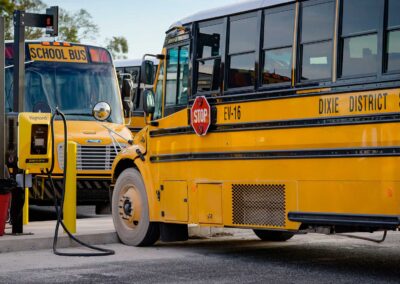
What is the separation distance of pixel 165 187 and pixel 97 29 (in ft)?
158

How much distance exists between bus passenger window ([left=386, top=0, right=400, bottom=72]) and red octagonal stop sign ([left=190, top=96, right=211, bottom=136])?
2.60 metres

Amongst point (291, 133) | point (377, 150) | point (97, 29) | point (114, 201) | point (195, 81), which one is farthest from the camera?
point (97, 29)

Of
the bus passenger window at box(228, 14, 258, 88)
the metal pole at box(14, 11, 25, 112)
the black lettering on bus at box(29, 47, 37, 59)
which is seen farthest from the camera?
the black lettering on bus at box(29, 47, 37, 59)

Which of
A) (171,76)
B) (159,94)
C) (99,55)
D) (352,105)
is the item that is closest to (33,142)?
(159,94)

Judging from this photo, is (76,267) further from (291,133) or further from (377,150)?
(377,150)

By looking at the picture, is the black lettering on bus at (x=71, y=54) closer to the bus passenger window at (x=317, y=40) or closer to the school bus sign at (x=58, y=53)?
the school bus sign at (x=58, y=53)

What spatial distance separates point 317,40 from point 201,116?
1.90 metres

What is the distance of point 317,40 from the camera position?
950cm

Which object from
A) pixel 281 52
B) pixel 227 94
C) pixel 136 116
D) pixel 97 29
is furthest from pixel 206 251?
pixel 97 29

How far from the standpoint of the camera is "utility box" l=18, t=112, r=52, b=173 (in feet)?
38.0

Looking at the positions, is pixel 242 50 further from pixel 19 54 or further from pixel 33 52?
pixel 33 52

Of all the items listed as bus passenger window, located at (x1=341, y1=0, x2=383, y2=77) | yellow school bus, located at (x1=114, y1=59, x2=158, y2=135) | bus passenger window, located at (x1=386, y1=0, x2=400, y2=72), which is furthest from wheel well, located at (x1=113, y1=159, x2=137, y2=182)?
bus passenger window, located at (x1=386, y1=0, x2=400, y2=72)

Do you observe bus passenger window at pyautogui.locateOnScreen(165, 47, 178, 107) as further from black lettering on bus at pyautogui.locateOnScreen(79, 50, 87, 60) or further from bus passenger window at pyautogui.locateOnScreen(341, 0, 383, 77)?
black lettering on bus at pyautogui.locateOnScreen(79, 50, 87, 60)

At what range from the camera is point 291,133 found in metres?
9.57
